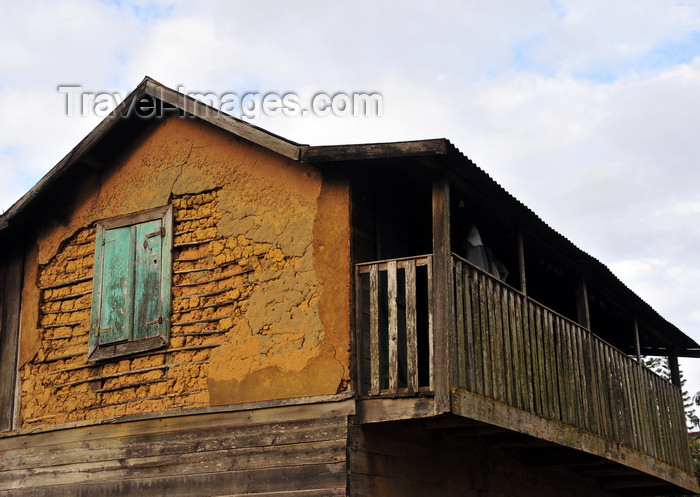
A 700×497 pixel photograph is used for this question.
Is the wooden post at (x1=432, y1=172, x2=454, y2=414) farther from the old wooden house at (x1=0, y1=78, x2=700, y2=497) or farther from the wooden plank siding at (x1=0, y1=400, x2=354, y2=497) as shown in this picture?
the wooden plank siding at (x1=0, y1=400, x2=354, y2=497)

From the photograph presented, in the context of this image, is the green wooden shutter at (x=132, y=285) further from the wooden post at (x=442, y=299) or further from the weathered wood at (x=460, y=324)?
the weathered wood at (x=460, y=324)

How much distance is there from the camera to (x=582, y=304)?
40.5 ft

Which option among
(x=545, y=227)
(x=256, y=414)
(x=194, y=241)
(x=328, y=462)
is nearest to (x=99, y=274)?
(x=194, y=241)

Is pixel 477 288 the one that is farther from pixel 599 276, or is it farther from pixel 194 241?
pixel 599 276

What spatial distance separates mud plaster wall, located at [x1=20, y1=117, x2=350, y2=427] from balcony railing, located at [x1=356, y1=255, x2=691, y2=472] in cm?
38

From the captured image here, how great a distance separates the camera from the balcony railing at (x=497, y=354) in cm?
883

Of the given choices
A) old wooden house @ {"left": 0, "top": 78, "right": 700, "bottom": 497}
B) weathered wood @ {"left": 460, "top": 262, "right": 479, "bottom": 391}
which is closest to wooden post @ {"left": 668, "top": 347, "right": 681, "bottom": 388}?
old wooden house @ {"left": 0, "top": 78, "right": 700, "bottom": 497}

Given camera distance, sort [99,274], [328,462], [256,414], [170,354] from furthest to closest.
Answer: [99,274], [170,354], [256,414], [328,462]

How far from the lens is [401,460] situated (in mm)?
9281

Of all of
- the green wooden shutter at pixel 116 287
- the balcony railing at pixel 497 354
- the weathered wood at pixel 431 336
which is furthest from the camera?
the green wooden shutter at pixel 116 287

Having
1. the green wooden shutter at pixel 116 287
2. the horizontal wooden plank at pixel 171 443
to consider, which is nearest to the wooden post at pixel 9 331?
the horizontal wooden plank at pixel 171 443

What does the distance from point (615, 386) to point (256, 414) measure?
4999 millimetres

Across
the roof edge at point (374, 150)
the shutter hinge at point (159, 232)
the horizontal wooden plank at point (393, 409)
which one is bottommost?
the horizontal wooden plank at point (393, 409)

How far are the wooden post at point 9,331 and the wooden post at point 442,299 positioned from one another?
17.2 ft
